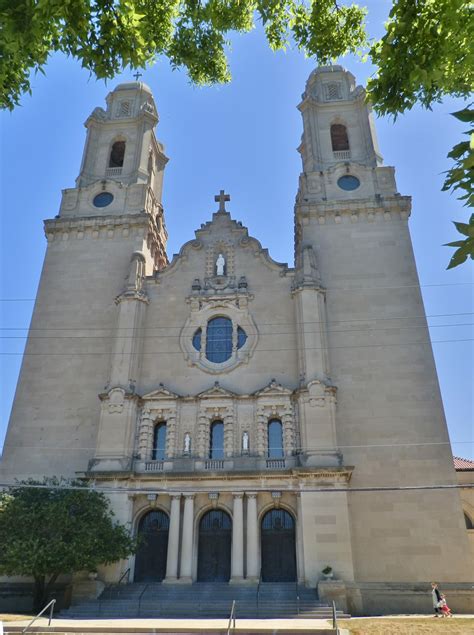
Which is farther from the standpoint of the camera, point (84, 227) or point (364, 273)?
point (84, 227)

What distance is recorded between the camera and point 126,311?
97.8ft

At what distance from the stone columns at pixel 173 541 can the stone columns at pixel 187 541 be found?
12.0 inches

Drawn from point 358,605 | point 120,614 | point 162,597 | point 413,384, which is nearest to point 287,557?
point 358,605

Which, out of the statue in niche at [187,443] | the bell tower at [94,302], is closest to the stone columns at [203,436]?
the statue in niche at [187,443]

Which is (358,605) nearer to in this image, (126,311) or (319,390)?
(319,390)

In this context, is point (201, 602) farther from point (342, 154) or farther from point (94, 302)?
point (342, 154)

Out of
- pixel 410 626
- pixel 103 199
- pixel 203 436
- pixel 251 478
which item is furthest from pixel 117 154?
pixel 410 626

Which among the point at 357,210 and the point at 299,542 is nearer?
the point at 299,542

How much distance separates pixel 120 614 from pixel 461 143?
20939 mm

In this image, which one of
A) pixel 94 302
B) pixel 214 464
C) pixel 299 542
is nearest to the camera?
pixel 299 542

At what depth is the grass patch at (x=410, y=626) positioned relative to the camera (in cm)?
→ 1495

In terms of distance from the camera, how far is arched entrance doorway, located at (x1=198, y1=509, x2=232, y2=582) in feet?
77.3

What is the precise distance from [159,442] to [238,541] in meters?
6.55

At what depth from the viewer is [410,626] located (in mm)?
15836
